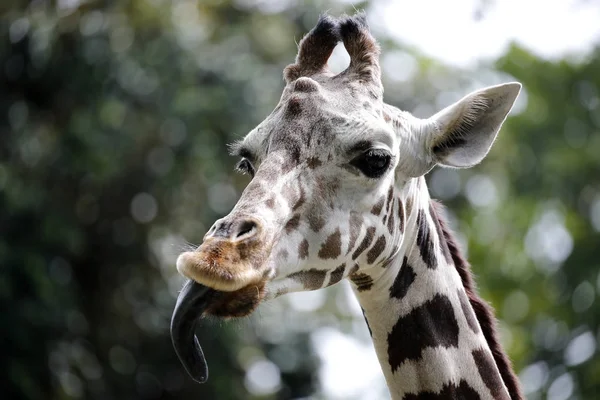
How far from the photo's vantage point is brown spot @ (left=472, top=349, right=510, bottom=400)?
5.99m

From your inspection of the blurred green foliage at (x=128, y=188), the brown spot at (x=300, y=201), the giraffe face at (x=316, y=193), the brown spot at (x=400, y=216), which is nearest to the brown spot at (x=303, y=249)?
the giraffe face at (x=316, y=193)

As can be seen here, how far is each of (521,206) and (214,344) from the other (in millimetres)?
12388

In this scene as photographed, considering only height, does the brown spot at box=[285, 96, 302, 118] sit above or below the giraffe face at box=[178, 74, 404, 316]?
above

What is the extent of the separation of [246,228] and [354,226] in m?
0.82

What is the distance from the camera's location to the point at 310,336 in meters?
23.3

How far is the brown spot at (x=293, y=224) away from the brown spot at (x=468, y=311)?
4.02ft

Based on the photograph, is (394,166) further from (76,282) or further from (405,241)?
(76,282)

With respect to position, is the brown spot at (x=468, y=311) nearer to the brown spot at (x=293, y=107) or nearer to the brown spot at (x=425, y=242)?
the brown spot at (x=425, y=242)

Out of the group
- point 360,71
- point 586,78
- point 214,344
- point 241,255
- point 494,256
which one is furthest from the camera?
point 586,78

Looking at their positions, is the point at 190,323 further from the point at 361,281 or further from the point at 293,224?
the point at 361,281

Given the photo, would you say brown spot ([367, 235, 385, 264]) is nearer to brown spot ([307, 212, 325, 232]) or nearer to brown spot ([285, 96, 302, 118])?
brown spot ([307, 212, 325, 232])

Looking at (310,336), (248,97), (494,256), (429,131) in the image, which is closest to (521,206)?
(494,256)

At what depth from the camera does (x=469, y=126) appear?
6340 millimetres

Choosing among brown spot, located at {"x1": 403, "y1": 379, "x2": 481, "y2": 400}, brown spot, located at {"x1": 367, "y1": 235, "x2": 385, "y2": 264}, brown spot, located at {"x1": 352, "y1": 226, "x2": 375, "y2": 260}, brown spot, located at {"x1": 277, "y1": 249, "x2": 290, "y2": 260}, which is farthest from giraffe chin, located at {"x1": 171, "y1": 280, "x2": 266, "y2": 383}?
brown spot, located at {"x1": 403, "y1": 379, "x2": 481, "y2": 400}
